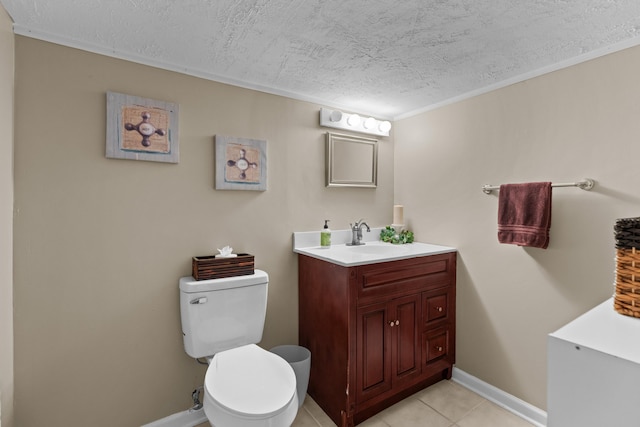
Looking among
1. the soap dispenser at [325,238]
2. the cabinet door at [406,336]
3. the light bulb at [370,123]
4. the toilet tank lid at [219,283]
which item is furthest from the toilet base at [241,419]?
the light bulb at [370,123]

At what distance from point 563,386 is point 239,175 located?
1.77 metres

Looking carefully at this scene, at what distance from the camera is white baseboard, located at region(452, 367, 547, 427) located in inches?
71.7

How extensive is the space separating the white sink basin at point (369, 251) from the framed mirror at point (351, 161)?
0.50 metres

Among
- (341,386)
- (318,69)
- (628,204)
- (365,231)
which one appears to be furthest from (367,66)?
(341,386)

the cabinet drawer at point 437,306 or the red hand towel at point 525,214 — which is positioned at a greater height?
the red hand towel at point 525,214

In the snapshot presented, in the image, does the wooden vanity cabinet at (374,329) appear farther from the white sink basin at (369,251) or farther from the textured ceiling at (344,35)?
the textured ceiling at (344,35)

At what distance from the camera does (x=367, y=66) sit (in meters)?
1.77

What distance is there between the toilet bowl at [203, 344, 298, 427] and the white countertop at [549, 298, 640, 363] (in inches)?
39.9

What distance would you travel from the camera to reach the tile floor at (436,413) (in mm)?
1835

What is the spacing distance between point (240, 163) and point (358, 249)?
41.1 inches

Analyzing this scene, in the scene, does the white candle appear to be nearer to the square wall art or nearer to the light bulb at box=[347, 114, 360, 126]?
the light bulb at box=[347, 114, 360, 126]

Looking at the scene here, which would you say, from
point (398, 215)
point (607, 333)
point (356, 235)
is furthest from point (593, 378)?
point (398, 215)

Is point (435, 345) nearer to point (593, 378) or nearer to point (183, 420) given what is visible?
point (593, 378)

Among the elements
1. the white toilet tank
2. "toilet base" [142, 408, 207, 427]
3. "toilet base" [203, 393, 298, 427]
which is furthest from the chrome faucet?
"toilet base" [142, 408, 207, 427]
